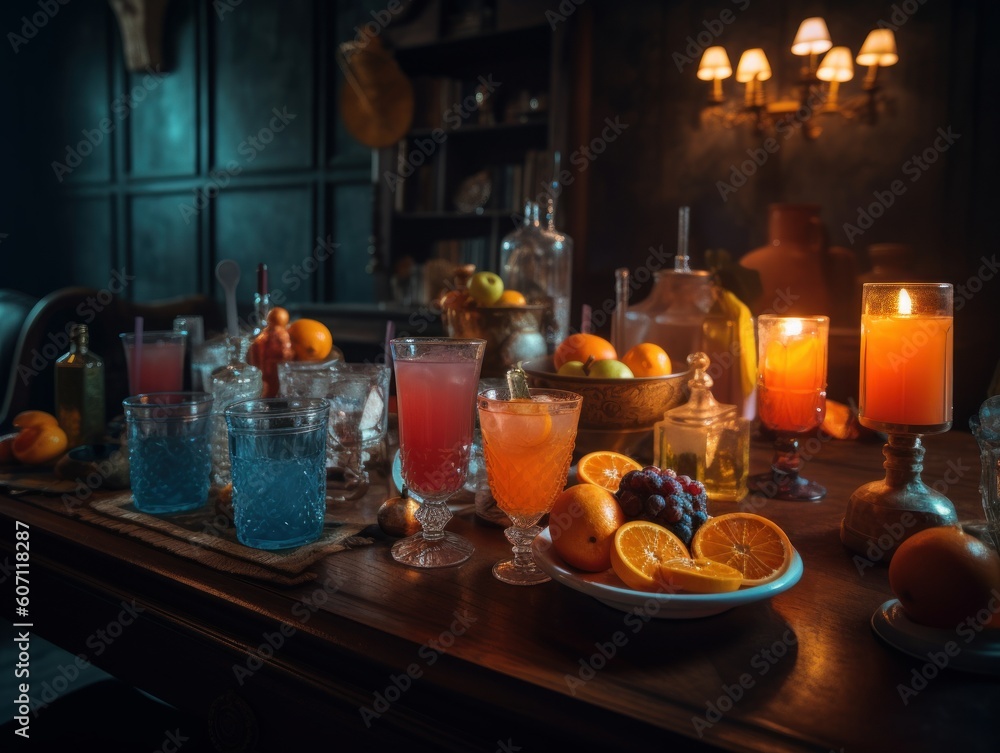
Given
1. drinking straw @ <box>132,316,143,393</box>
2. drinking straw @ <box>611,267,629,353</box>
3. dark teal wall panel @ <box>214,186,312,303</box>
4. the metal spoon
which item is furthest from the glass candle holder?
dark teal wall panel @ <box>214,186,312,303</box>

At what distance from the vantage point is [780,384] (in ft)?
3.99

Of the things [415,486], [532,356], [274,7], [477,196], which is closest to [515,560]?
[415,486]

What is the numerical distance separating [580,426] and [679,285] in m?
0.47

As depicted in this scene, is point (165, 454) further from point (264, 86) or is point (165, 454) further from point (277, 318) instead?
point (264, 86)

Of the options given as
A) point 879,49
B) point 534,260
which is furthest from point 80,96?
point 879,49

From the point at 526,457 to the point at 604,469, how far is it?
221mm

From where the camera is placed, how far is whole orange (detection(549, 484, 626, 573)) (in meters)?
0.81

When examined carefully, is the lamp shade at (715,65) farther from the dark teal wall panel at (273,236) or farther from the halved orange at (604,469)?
the halved orange at (604,469)

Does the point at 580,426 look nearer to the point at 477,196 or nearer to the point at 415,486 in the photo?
the point at 415,486

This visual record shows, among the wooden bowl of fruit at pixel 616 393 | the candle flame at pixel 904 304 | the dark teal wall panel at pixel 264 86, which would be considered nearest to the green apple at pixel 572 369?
the wooden bowl of fruit at pixel 616 393

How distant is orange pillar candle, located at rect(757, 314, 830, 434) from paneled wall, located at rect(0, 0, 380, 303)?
4.04 m

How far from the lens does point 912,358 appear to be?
3.07 ft

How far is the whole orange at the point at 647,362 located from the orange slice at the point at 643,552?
493 millimetres

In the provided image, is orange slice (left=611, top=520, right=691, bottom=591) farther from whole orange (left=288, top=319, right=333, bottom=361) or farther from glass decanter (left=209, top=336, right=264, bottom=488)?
whole orange (left=288, top=319, right=333, bottom=361)
